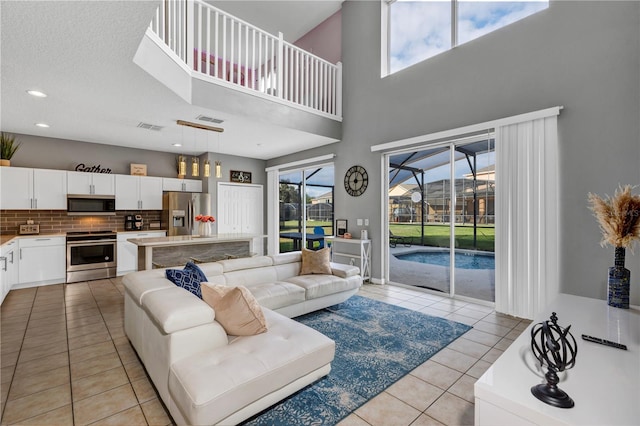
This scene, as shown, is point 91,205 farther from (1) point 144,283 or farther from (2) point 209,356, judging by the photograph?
(2) point 209,356

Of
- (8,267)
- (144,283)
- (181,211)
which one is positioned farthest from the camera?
(181,211)

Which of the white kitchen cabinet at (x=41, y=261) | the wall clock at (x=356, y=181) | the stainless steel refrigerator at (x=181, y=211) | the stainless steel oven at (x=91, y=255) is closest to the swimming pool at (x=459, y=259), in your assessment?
the wall clock at (x=356, y=181)

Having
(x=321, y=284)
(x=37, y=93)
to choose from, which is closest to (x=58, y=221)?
(x=37, y=93)

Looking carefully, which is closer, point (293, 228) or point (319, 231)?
point (319, 231)

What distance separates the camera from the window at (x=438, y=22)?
13.1 ft

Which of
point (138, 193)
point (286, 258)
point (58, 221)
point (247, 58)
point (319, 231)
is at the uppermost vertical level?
point (247, 58)

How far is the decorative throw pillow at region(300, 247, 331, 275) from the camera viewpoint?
4.11 m

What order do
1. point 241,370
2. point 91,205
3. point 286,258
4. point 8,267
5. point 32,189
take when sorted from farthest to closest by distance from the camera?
point 91,205 < point 32,189 < point 8,267 < point 286,258 < point 241,370

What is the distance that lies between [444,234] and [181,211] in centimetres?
536

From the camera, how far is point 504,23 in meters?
4.00

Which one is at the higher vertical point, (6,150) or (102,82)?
(102,82)

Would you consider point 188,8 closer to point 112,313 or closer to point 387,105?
point 387,105

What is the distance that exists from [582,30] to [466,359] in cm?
374

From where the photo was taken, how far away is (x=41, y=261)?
204 inches
